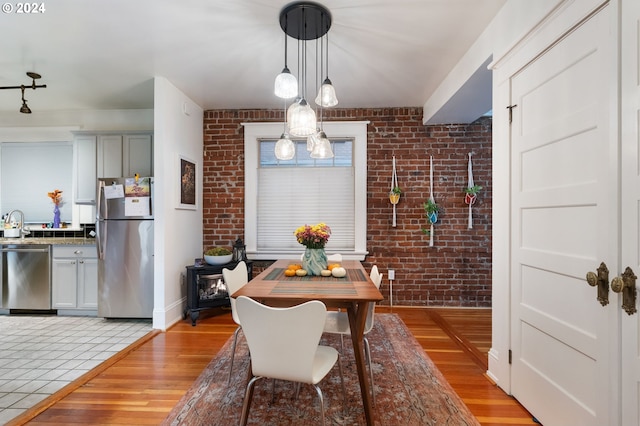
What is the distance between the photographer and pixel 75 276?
3594 millimetres

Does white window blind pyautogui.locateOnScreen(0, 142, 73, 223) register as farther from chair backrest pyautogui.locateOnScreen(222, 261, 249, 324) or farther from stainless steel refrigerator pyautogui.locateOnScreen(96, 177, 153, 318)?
chair backrest pyautogui.locateOnScreen(222, 261, 249, 324)

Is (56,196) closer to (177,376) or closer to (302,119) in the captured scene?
(177,376)

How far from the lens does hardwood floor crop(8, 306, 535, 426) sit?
1803 mm

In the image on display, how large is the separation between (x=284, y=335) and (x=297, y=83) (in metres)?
1.66

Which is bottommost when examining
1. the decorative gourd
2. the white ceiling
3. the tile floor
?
the tile floor

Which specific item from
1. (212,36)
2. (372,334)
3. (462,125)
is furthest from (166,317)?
(462,125)

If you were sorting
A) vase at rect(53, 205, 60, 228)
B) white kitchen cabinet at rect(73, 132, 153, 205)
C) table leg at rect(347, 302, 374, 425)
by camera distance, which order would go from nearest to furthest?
1. table leg at rect(347, 302, 374, 425)
2. white kitchen cabinet at rect(73, 132, 153, 205)
3. vase at rect(53, 205, 60, 228)

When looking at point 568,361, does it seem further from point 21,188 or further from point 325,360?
point 21,188

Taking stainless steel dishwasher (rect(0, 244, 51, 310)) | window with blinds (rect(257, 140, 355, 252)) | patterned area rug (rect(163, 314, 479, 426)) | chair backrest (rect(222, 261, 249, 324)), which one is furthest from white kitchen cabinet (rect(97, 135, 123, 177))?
patterned area rug (rect(163, 314, 479, 426))

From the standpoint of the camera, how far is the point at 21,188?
13.7 feet

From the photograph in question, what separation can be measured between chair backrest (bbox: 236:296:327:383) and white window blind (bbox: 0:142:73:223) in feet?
14.1

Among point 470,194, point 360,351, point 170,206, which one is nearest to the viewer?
point 360,351

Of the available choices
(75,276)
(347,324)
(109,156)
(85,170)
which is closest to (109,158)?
(109,156)

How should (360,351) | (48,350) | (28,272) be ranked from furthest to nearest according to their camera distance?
(28,272) < (48,350) < (360,351)
